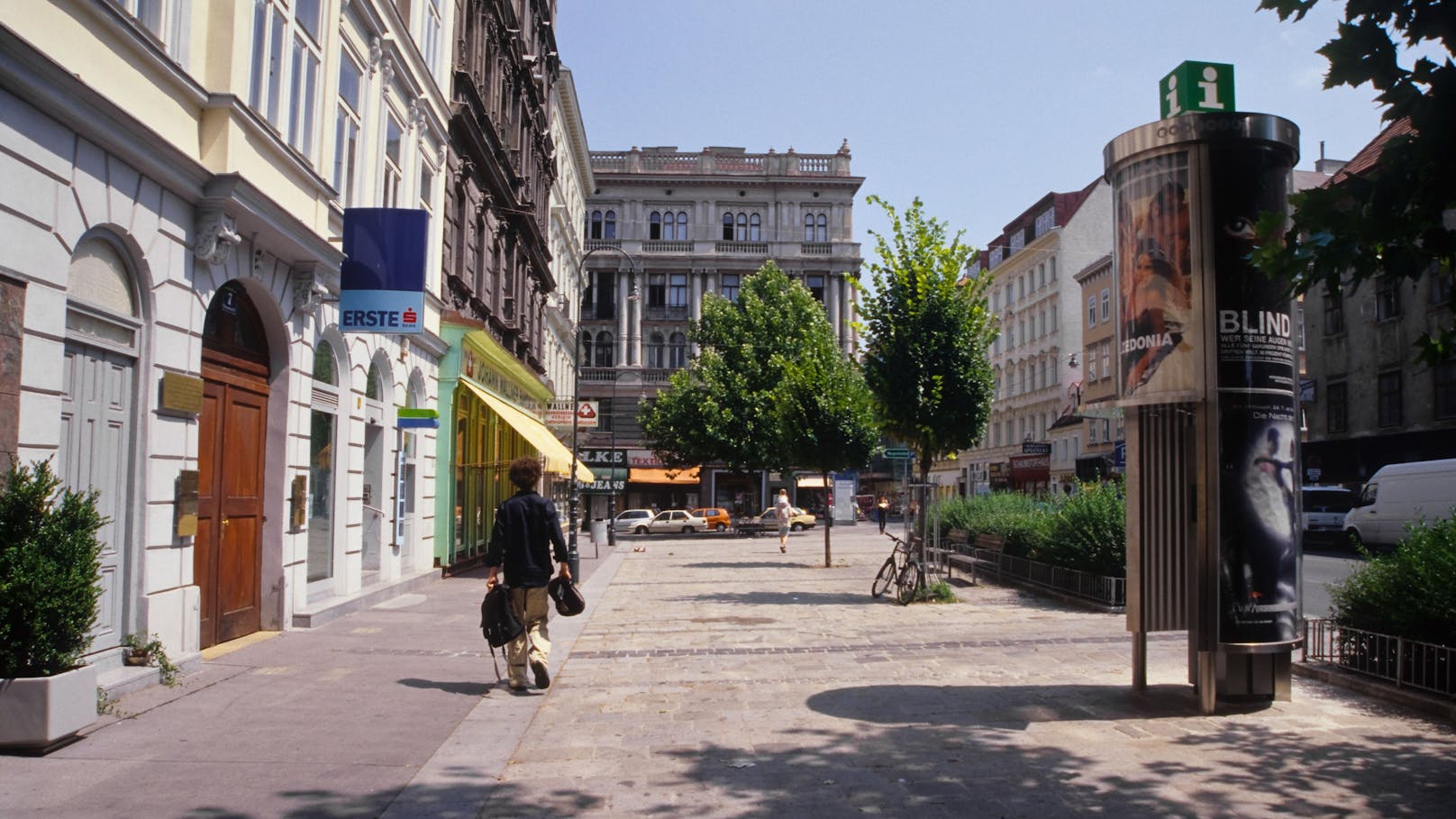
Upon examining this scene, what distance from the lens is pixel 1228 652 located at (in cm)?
779

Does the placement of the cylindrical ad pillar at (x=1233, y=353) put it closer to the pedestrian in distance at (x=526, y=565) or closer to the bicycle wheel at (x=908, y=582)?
the pedestrian in distance at (x=526, y=565)

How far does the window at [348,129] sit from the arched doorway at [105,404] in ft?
18.3

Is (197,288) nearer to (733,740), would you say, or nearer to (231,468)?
(231,468)

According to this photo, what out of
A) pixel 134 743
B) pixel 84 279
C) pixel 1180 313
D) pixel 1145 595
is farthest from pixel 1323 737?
pixel 84 279

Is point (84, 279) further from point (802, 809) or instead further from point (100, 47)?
point (802, 809)

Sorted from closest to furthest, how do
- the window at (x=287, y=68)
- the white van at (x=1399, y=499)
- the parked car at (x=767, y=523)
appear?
the window at (x=287, y=68) < the white van at (x=1399, y=499) < the parked car at (x=767, y=523)

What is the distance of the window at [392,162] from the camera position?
52.7 feet

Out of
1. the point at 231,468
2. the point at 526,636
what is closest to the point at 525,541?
the point at 526,636

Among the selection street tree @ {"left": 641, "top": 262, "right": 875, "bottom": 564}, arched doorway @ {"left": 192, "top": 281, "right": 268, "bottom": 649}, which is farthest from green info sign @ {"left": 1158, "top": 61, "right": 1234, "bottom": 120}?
street tree @ {"left": 641, "top": 262, "right": 875, "bottom": 564}

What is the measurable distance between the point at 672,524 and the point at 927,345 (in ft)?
115

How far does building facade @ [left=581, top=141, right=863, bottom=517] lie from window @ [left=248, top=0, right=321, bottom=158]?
49036 mm

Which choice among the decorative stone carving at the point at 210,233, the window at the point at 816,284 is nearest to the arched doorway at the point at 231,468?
the decorative stone carving at the point at 210,233

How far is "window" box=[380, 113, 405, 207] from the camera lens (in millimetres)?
16078

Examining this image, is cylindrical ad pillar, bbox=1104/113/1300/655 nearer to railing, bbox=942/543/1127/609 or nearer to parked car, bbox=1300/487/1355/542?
railing, bbox=942/543/1127/609
